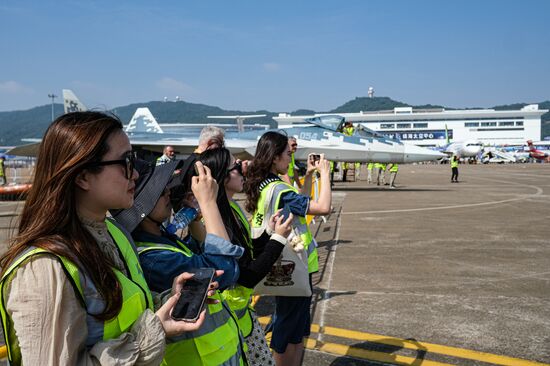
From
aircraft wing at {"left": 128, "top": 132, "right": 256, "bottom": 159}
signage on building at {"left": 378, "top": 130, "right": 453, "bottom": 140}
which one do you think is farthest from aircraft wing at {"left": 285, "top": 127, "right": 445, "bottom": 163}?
signage on building at {"left": 378, "top": 130, "right": 453, "bottom": 140}

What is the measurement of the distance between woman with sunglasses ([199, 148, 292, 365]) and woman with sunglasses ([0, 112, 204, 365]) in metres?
0.79

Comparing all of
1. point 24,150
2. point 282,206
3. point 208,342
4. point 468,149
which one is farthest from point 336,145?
point 468,149

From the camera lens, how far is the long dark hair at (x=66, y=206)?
4.60ft

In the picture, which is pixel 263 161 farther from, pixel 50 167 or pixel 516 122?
pixel 516 122

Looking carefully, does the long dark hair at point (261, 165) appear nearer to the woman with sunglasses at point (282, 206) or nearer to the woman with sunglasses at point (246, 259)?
the woman with sunglasses at point (282, 206)

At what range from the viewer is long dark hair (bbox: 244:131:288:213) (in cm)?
359

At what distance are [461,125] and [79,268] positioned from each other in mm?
131137

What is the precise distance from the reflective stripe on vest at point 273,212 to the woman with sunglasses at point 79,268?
1.79 metres

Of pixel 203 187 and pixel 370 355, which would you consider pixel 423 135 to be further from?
pixel 203 187

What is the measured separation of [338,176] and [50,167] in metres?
27.2

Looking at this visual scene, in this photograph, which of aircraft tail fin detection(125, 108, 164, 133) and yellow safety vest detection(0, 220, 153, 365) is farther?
aircraft tail fin detection(125, 108, 164, 133)

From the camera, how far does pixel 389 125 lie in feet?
405

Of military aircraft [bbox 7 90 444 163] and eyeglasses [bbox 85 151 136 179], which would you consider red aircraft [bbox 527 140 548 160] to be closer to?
military aircraft [bbox 7 90 444 163]

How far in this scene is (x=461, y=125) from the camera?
12088 cm
